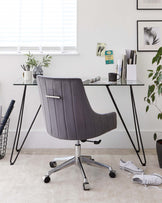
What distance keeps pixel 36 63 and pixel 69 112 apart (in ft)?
3.23

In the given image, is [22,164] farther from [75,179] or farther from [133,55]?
[133,55]

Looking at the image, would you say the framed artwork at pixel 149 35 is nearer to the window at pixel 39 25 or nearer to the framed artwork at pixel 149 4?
the framed artwork at pixel 149 4

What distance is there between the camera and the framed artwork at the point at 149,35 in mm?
2881

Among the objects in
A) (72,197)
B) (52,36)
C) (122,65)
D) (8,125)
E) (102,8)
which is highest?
(102,8)

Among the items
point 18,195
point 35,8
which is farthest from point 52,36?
point 18,195

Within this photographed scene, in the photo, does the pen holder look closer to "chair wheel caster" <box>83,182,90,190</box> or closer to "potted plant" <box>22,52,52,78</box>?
"potted plant" <box>22,52,52,78</box>

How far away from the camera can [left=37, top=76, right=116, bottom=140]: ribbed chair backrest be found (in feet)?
6.48

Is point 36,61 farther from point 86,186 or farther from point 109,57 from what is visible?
point 86,186

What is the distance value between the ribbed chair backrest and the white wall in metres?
0.90

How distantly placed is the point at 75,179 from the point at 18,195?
0.49m

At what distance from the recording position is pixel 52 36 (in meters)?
2.95

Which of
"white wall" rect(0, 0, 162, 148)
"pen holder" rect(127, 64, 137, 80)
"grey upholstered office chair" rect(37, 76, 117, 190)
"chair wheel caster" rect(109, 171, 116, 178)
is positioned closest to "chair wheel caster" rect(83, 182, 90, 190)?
"grey upholstered office chair" rect(37, 76, 117, 190)

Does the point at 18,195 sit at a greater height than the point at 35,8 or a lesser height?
lesser

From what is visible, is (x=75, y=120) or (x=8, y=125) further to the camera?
(x=8, y=125)
